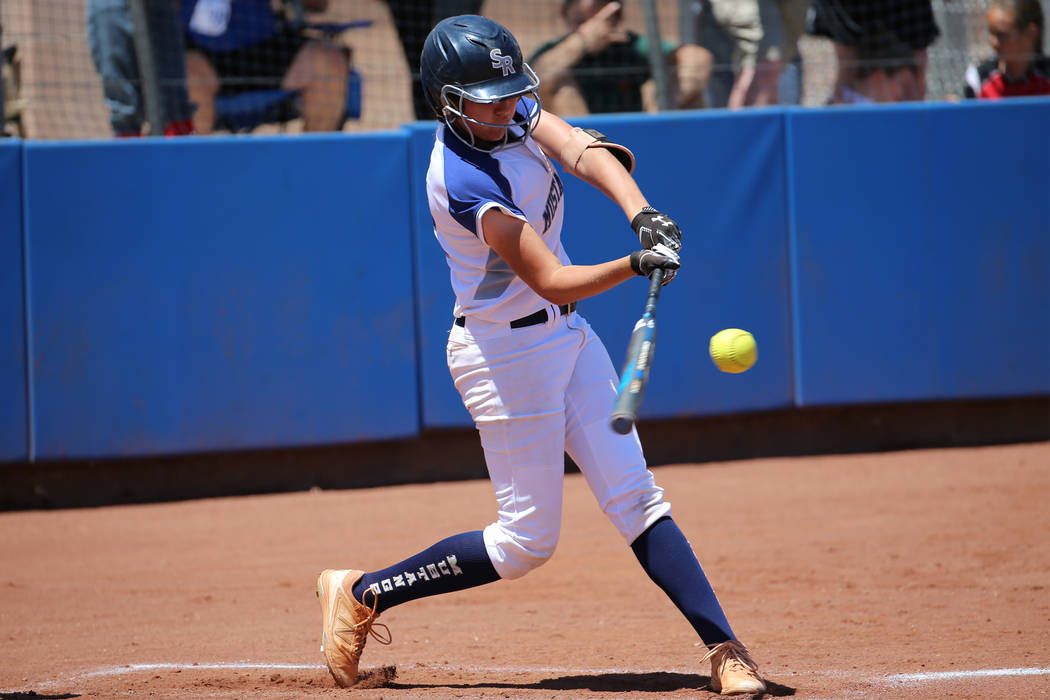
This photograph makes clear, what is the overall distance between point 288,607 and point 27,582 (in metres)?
1.39

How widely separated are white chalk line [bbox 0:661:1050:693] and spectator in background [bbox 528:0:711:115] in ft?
13.8

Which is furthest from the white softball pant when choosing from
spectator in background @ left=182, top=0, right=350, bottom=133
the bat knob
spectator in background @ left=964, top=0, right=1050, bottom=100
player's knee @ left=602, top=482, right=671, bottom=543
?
spectator in background @ left=964, top=0, right=1050, bottom=100

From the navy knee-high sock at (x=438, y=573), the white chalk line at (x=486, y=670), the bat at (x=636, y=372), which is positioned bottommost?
the white chalk line at (x=486, y=670)

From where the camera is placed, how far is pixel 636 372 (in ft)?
9.67

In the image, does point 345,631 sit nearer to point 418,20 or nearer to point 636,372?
point 636,372

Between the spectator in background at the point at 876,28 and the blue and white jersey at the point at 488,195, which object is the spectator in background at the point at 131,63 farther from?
the spectator in background at the point at 876,28

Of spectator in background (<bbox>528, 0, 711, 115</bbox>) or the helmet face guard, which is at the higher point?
spectator in background (<bbox>528, 0, 711, 115</bbox>)

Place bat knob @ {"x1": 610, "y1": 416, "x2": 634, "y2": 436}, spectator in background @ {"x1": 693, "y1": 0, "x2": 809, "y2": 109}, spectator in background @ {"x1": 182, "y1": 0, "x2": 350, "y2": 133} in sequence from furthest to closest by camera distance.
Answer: spectator in background @ {"x1": 693, "y1": 0, "x2": 809, "y2": 109} → spectator in background @ {"x1": 182, "y1": 0, "x2": 350, "y2": 133} → bat knob @ {"x1": 610, "y1": 416, "x2": 634, "y2": 436}

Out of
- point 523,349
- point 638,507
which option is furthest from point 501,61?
point 638,507

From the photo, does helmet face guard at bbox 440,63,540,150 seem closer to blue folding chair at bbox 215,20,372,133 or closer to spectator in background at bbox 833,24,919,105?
blue folding chair at bbox 215,20,372,133

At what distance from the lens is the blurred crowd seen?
7.08 meters

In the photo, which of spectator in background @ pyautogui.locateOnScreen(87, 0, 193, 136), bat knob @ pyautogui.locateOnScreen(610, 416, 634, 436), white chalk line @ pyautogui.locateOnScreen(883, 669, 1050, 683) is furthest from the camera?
spectator in background @ pyautogui.locateOnScreen(87, 0, 193, 136)

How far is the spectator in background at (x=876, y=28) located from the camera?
23.9ft

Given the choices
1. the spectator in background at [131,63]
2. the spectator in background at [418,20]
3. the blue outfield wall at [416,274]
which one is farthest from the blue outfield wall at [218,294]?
the spectator in background at [418,20]
